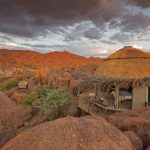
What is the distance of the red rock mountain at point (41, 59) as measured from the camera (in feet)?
278

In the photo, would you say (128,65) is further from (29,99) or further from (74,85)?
(74,85)

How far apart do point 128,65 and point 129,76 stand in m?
1.00

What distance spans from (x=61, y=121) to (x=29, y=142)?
2.27ft

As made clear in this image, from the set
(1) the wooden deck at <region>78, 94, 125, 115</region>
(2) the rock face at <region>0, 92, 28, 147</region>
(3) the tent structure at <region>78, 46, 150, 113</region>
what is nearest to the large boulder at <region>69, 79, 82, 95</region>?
(1) the wooden deck at <region>78, 94, 125, 115</region>

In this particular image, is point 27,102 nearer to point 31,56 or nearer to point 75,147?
point 75,147

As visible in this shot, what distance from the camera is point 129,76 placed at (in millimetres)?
17875

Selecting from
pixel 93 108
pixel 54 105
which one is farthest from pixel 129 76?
pixel 54 105

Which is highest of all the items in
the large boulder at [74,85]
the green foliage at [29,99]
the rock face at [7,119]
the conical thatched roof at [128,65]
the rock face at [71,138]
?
the conical thatched roof at [128,65]

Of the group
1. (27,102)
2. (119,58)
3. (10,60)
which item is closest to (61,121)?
(119,58)

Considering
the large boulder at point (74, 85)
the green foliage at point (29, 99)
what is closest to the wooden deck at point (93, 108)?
the green foliage at point (29, 99)

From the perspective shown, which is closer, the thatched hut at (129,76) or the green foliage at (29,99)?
the thatched hut at (129,76)

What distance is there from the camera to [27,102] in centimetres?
2283

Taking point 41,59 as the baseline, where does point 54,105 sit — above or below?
below

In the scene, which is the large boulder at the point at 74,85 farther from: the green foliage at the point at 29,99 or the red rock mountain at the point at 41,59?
the red rock mountain at the point at 41,59
